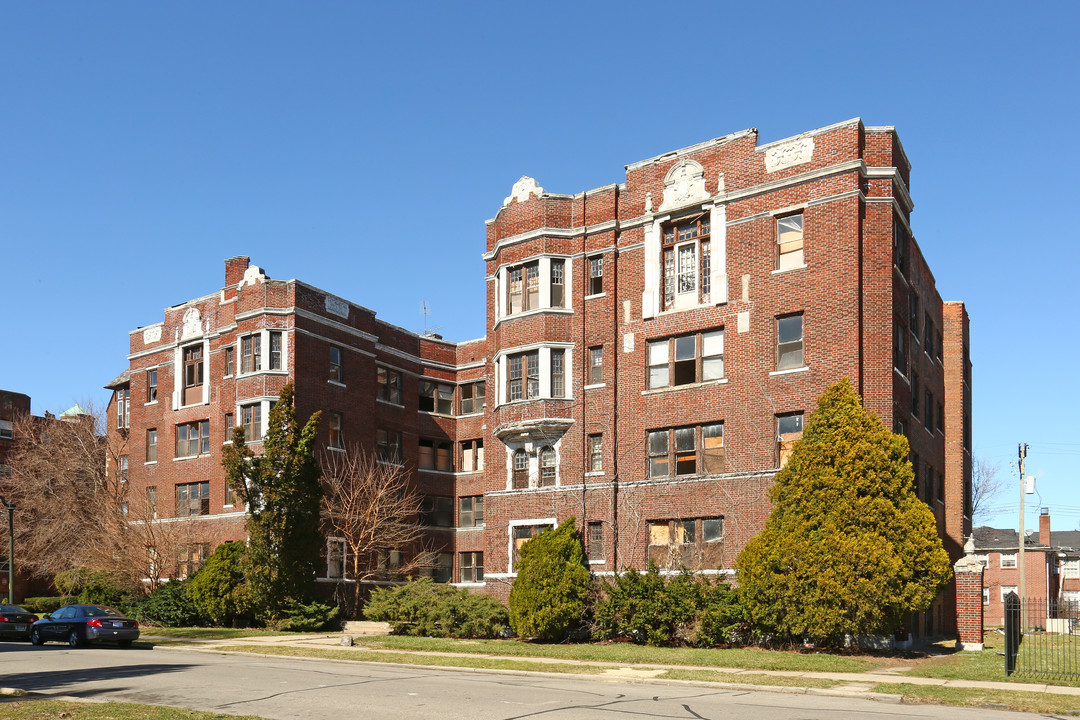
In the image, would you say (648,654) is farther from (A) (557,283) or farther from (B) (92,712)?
(A) (557,283)

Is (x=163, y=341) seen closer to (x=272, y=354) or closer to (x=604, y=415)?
(x=272, y=354)

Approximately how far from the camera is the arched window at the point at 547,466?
36062 mm

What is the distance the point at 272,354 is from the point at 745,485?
2115cm

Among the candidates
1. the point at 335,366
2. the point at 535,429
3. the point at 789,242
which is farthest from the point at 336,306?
the point at 789,242

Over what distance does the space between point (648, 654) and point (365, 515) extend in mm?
18204

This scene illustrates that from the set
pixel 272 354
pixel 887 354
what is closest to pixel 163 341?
pixel 272 354

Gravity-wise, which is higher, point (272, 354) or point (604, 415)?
point (272, 354)

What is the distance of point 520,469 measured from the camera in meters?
36.9

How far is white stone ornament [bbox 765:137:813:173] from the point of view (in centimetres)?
3180

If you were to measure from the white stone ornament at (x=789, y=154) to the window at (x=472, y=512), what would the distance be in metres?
23.2

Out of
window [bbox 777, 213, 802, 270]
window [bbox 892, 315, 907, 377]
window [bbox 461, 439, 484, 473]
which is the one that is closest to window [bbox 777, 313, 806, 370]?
window [bbox 777, 213, 802, 270]

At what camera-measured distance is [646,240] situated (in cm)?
3497

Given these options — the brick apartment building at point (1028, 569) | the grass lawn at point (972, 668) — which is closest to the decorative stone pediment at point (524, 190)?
the grass lawn at point (972, 668)

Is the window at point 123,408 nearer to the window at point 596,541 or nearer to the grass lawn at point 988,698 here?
the window at point 596,541
